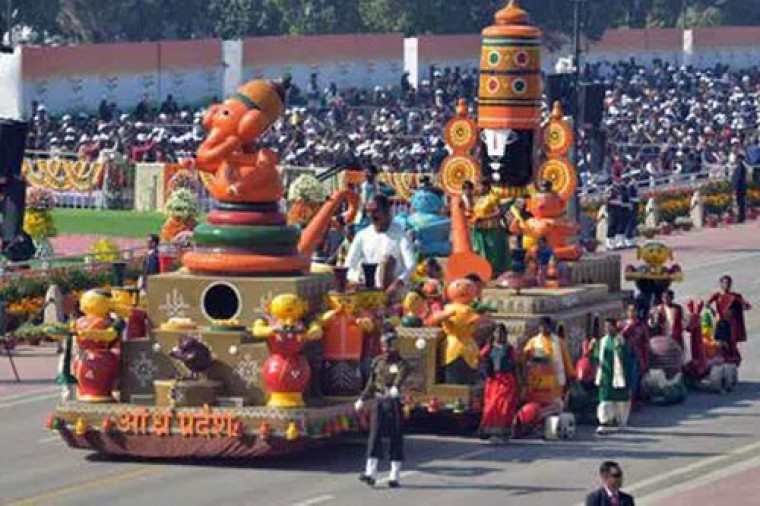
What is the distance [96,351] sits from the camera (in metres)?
31.6

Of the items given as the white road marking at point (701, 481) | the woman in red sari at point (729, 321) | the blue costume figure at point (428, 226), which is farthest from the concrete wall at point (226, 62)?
the white road marking at point (701, 481)

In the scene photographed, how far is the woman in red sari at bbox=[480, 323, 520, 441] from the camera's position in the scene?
32281 millimetres

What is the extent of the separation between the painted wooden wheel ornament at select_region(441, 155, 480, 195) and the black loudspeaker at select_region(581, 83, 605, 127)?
14.5 metres

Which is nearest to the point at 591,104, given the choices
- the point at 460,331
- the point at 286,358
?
the point at 460,331

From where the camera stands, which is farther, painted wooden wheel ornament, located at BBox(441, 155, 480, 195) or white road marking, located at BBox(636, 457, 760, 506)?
painted wooden wheel ornament, located at BBox(441, 155, 480, 195)

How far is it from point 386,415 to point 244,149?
384 centimetres

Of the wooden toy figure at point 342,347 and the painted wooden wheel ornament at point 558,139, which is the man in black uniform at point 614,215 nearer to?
the painted wooden wheel ornament at point 558,139

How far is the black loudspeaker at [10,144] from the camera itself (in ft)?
130

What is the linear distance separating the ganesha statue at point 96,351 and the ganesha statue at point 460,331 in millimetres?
3600

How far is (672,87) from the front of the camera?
9981cm

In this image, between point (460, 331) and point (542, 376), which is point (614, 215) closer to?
point (542, 376)

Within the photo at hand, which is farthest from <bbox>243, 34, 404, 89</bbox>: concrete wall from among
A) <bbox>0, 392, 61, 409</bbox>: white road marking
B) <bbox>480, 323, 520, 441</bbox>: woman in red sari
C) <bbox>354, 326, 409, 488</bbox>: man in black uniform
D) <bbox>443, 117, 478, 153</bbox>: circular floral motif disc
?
<bbox>354, 326, 409, 488</bbox>: man in black uniform

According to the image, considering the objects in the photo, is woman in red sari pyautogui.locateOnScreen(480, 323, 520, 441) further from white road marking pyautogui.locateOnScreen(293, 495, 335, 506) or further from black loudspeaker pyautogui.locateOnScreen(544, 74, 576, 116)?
black loudspeaker pyautogui.locateOnScreen(544, 74, 576, 116)

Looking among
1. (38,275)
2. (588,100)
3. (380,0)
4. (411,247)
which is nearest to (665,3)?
(380,0)
